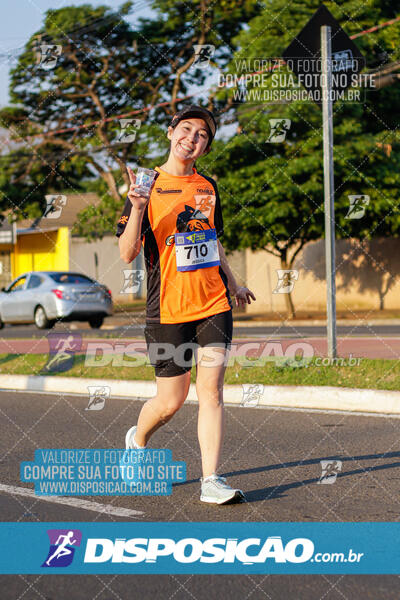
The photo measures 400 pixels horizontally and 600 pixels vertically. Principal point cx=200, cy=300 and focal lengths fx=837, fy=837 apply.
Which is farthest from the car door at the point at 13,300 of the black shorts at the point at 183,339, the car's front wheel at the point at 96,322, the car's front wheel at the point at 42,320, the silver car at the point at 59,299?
the black shorts at the point at 183,339

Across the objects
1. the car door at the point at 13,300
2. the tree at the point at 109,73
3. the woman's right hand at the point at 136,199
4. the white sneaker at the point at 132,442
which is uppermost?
the tree at the point at 109,73

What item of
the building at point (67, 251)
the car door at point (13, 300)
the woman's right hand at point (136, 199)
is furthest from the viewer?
the building at point (67, 251)

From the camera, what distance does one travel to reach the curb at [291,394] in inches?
310

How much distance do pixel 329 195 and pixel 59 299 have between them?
10988mm

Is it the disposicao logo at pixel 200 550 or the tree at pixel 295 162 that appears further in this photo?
the tree at pixel 295 162

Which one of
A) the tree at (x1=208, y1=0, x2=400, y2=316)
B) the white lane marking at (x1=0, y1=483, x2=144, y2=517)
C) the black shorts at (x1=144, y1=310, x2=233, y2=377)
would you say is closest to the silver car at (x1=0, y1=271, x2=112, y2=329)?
the tree at (x1=208, y1=0, x2=400, y2=316)

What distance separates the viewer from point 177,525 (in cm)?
418

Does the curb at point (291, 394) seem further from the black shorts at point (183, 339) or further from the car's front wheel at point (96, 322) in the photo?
the car's front wheel at point (96, 322)

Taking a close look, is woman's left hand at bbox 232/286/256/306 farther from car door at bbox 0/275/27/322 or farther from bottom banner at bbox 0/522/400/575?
car door at bbox 0/275/27/322

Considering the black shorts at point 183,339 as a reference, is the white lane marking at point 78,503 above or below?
below

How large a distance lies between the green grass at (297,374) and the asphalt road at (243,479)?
2.60 ft

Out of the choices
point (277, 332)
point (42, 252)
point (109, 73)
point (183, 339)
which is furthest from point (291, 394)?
point (42, 252)

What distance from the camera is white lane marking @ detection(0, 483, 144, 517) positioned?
14.7ft

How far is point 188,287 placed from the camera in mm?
4648
